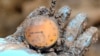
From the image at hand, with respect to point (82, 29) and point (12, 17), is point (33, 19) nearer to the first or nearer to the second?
point (82, 29)

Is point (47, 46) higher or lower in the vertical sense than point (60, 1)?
lower

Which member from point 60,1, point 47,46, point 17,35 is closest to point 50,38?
point 47,46

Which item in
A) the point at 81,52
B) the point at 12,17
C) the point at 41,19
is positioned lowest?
the point at 81,52

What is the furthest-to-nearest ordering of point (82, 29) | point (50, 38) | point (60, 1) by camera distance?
point (60, 1) → point (82, 29) → point (50, 38)

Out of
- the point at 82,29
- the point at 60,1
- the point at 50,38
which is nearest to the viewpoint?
the point at 50,38

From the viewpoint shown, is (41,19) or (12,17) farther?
(12,17)

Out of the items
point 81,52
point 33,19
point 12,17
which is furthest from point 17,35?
point 12,17
